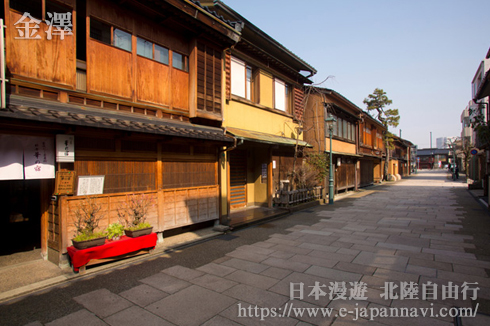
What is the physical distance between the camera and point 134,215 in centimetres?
659

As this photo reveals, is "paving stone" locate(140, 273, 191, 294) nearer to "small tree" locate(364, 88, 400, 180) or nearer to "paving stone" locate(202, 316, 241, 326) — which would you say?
"paving stone" locate(202, 316, 241, 326)

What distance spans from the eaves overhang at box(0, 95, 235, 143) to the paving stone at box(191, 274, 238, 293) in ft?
11.6

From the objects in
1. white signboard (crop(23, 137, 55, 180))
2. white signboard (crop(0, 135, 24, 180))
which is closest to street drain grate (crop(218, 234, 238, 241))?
white signboard (crop(23, 137, 55, 180))

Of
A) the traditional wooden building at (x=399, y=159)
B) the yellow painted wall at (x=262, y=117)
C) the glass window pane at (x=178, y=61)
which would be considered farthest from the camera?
the traditional wooden building at (x=399, y=159)

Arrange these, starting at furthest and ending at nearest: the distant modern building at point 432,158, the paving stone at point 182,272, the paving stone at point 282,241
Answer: the distant modern building at point 432,158
the paving stone at point 282,241
the paving stone at point 182,272

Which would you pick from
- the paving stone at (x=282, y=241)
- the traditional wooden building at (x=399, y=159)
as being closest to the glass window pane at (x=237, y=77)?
the paving stone at (x=282, y=241)

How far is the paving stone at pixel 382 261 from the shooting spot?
579cm

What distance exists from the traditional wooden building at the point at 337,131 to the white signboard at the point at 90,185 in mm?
12715

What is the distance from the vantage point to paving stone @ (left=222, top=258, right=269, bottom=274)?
573 cm

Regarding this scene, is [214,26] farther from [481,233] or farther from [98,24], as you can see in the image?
[481,233]

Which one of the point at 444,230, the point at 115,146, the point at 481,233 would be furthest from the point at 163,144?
the point at 481,233

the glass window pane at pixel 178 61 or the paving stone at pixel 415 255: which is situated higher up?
the glass window pane at pixel 178 61

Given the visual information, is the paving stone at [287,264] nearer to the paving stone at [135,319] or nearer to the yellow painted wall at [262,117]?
the paving stone at [135,319]

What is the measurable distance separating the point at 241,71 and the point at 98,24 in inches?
244
